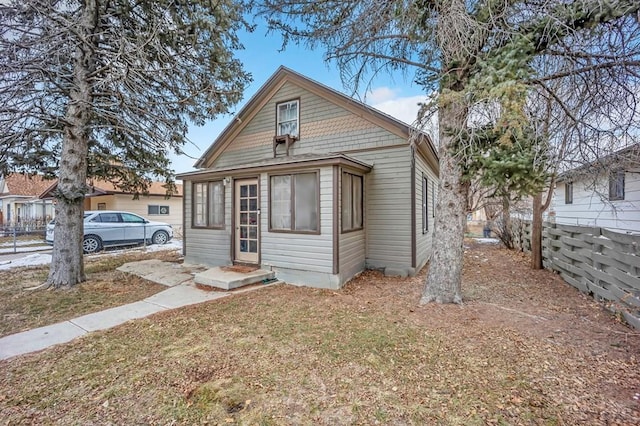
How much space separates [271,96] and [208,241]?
15.3 feet

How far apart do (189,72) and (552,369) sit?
8579 mm

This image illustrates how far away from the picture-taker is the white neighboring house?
5.06 metres

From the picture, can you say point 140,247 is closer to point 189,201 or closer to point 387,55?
point 189,201

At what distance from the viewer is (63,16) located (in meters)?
5.82

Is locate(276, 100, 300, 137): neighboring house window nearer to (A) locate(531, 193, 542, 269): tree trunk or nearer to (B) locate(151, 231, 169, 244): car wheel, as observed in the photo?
(A) locate(531, 193, 542, 269): tree trunk

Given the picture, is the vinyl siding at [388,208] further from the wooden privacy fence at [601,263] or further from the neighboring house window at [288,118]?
the wooden privacy fence at [601,263]

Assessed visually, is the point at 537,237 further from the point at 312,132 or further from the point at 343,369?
the point at 343,369

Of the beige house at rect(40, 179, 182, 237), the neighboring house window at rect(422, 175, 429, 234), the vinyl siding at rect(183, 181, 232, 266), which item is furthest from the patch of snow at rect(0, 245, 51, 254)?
the neighboring house window at rect(422, 175, 429, 234)

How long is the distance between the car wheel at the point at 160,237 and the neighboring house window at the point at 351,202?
10639mm

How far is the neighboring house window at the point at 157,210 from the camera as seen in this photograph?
18.6 meters

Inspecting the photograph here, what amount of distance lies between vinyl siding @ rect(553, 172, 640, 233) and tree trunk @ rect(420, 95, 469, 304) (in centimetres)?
206

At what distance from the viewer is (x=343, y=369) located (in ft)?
10.0

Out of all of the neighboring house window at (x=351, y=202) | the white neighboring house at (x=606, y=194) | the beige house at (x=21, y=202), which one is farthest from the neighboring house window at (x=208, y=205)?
the beige house at (x=21, y=202)

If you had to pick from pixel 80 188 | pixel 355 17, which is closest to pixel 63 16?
pixel 80 188
